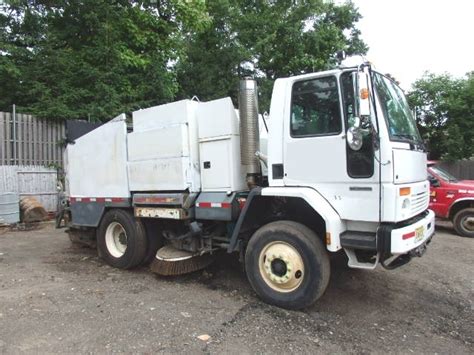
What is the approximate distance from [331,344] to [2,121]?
1086 cm

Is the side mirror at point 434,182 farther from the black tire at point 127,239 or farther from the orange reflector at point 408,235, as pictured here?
the black tire at point 127,239

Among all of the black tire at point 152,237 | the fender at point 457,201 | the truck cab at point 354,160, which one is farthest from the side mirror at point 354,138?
the fender at point 457,201

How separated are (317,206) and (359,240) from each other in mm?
553

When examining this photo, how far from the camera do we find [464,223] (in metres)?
9.55

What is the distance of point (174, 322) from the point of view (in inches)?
171

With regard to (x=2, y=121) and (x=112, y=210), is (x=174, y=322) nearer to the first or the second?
(x=112, y=210)

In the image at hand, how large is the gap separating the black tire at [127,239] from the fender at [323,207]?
7.95 ft

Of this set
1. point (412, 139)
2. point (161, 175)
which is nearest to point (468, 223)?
point (412, 139)

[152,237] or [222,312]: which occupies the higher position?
[152,237]

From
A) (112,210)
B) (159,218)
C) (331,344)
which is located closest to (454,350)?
(331,344)

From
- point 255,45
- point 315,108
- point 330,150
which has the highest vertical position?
point 255,45

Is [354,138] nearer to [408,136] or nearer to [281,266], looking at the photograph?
[408,136]

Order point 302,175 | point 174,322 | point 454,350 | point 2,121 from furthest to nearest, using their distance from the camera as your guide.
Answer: point 2,121
point 302,175
point 174,322
point 454,350

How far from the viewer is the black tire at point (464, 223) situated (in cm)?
945
